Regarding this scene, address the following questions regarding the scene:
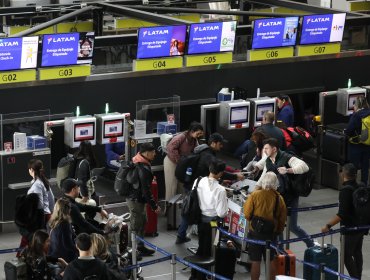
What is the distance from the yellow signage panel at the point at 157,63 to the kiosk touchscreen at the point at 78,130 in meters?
1.10

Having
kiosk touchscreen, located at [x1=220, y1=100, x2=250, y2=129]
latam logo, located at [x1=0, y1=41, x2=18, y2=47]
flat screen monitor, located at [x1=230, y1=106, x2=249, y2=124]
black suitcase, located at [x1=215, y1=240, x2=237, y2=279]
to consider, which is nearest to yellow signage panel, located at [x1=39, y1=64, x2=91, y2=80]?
latam logo, located at [x1=0, y1=41, x2=18, y2=47]

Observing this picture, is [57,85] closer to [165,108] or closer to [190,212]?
[165,108]

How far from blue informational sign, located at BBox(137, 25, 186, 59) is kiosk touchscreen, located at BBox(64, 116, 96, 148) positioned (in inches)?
49.3

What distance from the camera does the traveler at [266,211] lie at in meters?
12.1

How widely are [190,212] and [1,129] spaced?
10.1 feet

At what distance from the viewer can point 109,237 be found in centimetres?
1219

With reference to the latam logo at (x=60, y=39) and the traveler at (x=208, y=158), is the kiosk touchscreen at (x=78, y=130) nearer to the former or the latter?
the latam logo at (x=60, y=39)

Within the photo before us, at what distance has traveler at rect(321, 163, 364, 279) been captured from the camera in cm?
1230

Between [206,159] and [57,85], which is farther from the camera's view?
[57,85]

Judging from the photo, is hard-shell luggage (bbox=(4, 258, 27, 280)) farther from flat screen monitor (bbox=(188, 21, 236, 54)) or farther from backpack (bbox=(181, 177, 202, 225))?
flat screen monitor (bbox=(188, 21, 236, 54))

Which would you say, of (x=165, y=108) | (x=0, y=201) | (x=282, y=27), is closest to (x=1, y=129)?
(x=0, y=201)

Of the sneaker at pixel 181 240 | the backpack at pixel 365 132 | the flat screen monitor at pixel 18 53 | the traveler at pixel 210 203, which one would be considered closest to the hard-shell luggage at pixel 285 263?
the traveler at pixel 210 203

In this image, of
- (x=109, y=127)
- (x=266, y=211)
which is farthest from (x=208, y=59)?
(x=266, y=211)

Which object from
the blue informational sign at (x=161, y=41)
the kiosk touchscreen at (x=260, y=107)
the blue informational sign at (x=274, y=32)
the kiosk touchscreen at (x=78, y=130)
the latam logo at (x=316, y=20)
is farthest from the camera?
the latam logo at (x=316, y=20)
